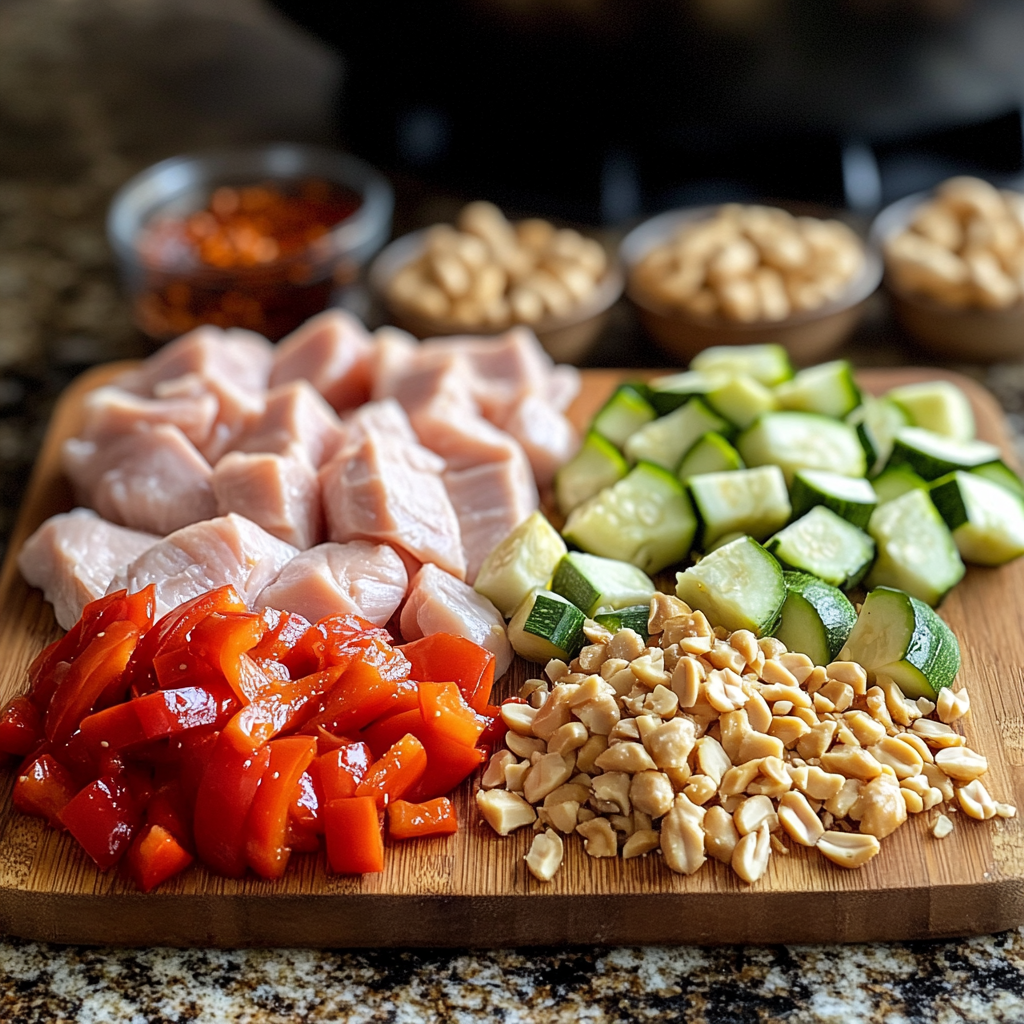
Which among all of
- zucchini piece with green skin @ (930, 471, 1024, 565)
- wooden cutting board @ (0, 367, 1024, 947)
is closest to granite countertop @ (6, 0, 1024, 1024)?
wooden cutting board @ (0, 367, 1024, 947)

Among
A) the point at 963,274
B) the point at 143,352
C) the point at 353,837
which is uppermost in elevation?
the point at 963,274

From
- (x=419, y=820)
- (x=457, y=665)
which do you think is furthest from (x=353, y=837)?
(x=457, y=665)

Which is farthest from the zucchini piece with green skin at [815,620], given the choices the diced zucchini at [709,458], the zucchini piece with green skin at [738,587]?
the diced zucchini at [709,458]

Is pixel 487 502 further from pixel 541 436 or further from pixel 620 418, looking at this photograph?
pixel 620 418

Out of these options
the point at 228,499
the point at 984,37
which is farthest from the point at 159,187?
the point at 984,37

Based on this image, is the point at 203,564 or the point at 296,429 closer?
the point at 203,564

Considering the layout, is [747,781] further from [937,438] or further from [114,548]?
[114,548]
